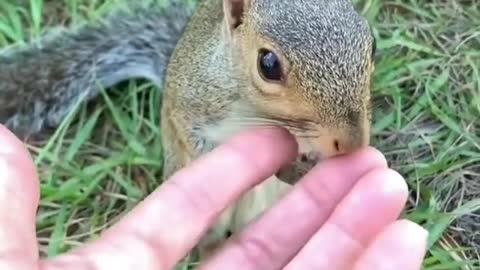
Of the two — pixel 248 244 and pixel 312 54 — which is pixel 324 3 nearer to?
pixel 312 54

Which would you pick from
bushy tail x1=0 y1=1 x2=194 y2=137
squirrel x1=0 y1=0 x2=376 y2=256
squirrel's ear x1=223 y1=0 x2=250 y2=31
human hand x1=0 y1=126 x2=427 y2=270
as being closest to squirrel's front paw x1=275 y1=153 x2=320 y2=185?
squirrel x1=0 y1=0 x2=376 y2=256

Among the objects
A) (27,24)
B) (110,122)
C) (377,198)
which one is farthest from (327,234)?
(27,24)

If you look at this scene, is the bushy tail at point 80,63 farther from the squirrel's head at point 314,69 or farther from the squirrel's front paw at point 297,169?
the squirrel's head at point 314,69

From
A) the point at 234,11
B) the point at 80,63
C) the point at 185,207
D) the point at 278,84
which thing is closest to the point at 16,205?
the point at 185,207

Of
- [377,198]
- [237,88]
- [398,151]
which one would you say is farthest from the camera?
[398,151]

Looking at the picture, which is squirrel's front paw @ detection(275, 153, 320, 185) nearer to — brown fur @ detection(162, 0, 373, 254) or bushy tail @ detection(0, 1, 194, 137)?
brown fur @ detection(162, 0, 373, 254)
